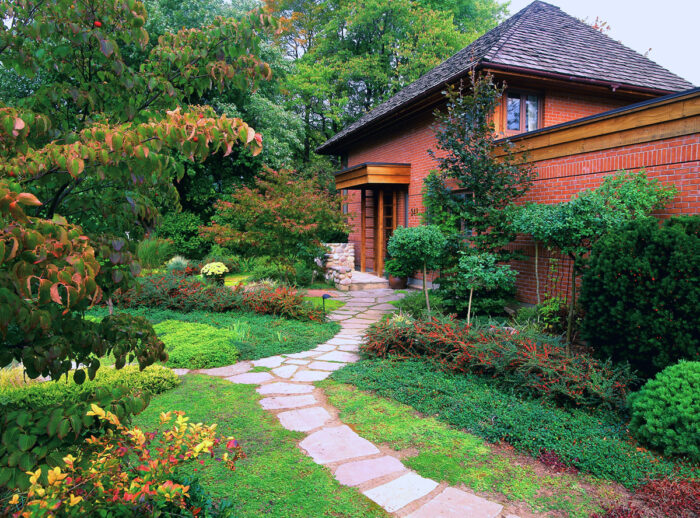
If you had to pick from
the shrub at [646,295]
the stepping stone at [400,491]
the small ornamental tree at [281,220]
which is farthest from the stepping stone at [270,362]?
the small ornamental tree at [281,220]

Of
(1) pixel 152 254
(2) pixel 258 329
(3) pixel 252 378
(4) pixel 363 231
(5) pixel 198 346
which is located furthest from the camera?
(4) pixel 363 231

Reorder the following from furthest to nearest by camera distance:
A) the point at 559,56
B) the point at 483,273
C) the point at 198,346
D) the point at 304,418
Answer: the point at 559,56 → the point at 483,273 → the point at 198,346 → the point at 304,418

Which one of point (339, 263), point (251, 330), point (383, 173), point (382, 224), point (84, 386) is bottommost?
point (251, 330)

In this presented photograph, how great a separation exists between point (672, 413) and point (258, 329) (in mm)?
Result: 5416

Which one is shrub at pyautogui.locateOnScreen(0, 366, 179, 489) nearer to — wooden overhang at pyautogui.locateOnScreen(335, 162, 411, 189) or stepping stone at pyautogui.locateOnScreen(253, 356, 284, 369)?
stepping stone at pyautogui.locateOnScreen(253, 356, 284, 369)

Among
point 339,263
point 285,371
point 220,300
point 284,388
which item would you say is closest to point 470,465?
point 284,388

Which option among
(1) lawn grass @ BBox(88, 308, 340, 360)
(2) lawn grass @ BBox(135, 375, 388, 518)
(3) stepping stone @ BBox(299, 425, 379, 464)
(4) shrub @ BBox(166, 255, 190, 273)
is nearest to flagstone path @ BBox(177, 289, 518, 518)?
(3) stepping stone @ BBox(299, 425, 379, 464)

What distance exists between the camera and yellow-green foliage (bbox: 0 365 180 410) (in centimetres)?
365

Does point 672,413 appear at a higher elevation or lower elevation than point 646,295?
lower

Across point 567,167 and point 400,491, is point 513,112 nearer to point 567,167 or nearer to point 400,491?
point 567,167

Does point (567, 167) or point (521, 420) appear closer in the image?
point (521, 420)

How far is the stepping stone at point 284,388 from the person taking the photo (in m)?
4.57

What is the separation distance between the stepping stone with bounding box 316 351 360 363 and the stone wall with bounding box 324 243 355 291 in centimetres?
603

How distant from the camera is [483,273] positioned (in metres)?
6.94
